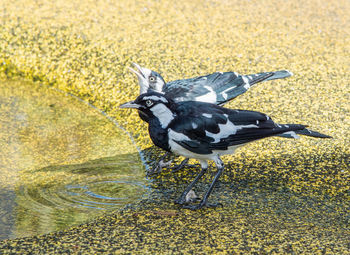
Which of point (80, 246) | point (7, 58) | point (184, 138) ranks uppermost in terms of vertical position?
point (7, 58)

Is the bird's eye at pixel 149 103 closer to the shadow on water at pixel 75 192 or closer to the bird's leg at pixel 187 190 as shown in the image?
the bird's leg at pixel 187 190

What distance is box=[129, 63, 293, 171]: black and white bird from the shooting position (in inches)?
141

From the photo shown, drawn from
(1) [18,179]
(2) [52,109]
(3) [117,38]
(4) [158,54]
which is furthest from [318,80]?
(1) [18,179]

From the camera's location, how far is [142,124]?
13.6 ft

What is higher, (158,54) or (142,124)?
(158,54)

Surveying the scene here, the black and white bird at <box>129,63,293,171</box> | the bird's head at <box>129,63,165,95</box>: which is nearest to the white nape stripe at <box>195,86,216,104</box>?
the black and white bird at <box>129,63,293,171</box>

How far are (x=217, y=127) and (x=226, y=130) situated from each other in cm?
5

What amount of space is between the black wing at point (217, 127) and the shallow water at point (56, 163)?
0.59m

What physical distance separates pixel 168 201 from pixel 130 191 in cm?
32

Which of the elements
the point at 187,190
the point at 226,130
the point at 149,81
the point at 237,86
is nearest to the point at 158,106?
the point at 226,130

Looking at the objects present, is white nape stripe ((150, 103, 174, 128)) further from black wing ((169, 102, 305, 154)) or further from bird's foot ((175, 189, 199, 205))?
bird's foot ((175, 189, 199, 205))

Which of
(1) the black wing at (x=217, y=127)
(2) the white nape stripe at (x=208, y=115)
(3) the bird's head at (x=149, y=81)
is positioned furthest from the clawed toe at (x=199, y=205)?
(3) the bird's head at (x=149, y=81)

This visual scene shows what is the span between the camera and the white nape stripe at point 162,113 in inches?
115

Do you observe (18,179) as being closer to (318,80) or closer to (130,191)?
(130,191)
